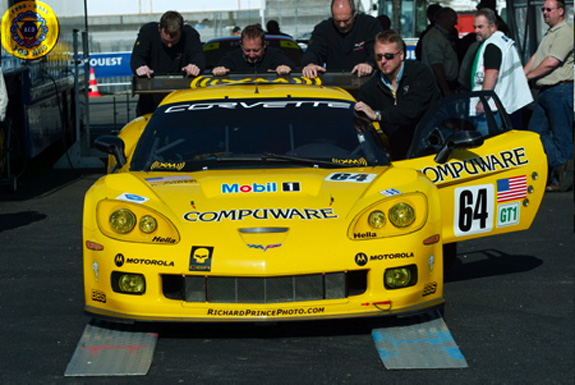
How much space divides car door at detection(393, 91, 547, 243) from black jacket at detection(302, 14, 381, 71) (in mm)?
3723

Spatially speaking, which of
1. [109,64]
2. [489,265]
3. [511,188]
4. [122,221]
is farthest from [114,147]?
[109,64]

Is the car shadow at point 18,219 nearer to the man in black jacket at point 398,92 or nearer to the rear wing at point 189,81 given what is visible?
the rear wing at point 189,81

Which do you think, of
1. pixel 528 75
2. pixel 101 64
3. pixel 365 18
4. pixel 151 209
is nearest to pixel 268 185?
pixel 151 209

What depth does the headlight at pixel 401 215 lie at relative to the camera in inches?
231

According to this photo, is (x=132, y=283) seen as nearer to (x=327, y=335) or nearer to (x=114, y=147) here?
(x=327, y=335)

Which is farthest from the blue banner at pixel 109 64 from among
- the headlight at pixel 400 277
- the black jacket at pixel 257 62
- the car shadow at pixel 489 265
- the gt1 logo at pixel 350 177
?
the headlight at pixel 400 277

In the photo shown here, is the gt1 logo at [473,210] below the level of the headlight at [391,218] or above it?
below

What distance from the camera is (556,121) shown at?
37.3 ft

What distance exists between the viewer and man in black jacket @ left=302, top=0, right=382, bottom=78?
10.8 meters

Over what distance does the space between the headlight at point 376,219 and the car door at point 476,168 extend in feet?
3.01

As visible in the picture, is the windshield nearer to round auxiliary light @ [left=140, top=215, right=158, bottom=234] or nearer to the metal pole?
round auxiliary light @ [left=140, top=215, right=158, bottom=234]

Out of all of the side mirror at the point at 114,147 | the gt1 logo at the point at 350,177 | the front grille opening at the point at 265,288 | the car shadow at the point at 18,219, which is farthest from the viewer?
the car shadow at the point at 18,219

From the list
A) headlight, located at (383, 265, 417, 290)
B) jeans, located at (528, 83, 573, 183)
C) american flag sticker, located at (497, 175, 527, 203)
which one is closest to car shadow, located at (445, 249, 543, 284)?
A: american flag sticker, located at (497, 175, 527, 203)

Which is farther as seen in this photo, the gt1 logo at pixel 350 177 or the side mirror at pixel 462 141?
the side mirror at pixel 462 141
